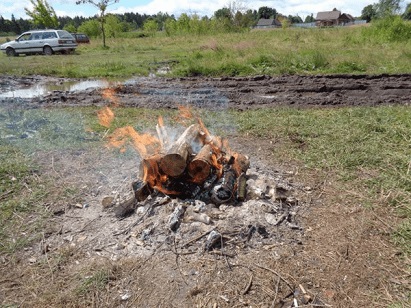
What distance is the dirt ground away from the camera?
2.77m

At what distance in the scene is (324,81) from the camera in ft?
36.1

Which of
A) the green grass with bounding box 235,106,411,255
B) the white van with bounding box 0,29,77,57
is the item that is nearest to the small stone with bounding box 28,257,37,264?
the green grass with bounding box 235,106,411,255

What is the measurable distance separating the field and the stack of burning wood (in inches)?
11.3

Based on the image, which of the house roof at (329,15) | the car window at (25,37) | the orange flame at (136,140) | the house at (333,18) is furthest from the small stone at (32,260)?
the house roof at (329,15)

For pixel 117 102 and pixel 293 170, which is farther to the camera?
pixel 117 102

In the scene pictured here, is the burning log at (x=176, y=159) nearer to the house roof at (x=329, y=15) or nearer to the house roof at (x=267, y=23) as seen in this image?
the house roof at (x=267, y=23)

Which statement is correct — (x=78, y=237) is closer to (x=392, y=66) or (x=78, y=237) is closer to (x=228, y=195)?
(x=228, y=195)

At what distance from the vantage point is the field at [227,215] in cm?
283

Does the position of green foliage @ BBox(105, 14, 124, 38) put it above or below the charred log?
above

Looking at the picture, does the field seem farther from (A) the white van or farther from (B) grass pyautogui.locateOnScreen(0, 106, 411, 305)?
(A) the white van

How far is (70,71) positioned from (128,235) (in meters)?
13.5

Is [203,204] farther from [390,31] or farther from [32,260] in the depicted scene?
[390,31]

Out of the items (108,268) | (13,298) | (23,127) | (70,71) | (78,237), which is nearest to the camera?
(13,298)

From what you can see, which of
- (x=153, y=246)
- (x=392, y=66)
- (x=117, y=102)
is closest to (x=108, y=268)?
(x=153, y=246)
